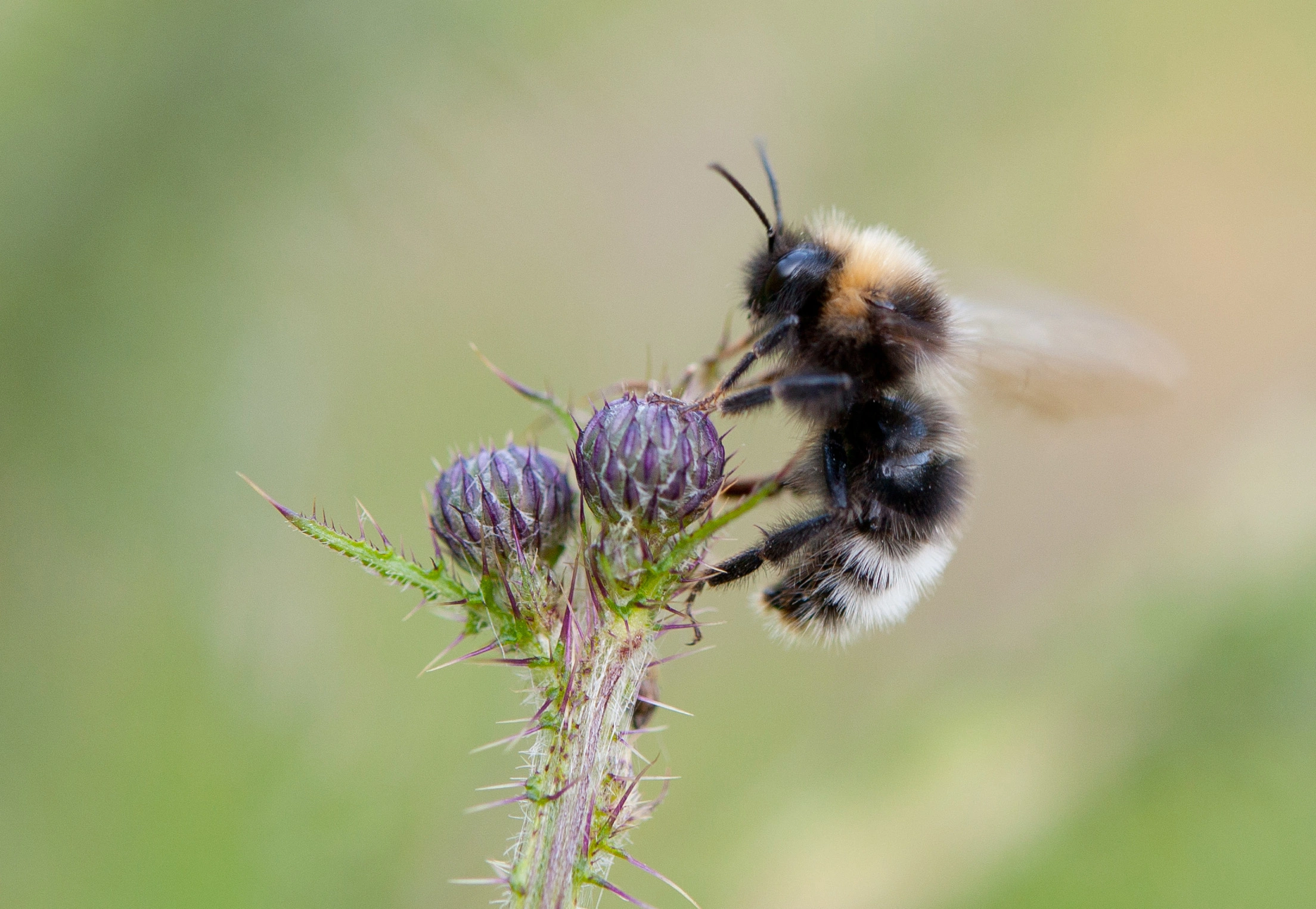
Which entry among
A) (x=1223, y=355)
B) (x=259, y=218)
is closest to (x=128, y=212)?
(x=259, y=218)

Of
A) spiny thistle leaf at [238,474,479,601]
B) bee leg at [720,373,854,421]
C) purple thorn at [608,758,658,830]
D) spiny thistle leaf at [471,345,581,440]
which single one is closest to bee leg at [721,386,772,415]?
bee leg at [720,373,854,421]

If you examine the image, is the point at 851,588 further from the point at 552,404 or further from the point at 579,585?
the point at 552,404

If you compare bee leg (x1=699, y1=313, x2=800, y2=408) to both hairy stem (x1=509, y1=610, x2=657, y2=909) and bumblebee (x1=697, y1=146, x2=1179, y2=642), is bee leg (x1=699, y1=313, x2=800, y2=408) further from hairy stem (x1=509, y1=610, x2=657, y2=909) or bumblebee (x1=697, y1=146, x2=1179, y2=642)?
hairy stem (x1=509, y1=610, x2=657, y2=909)

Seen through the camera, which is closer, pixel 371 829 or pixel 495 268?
pixel 371 829

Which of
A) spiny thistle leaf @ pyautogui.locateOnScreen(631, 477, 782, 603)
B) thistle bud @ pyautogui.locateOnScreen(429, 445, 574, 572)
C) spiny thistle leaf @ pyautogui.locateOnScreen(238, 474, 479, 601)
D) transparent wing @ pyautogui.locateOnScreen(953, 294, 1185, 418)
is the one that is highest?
transparent wing @ pyautogui.locateOnScreen(953, 294, 1185, 418)

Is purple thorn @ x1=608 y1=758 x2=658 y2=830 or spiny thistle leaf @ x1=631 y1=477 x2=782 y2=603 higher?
spiny thistle leaf @ x1=631 y1=477 x2=782 y2=603

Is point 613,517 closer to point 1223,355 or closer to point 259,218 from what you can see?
point 259,218

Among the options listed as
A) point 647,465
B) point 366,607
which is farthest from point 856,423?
point 366,607
